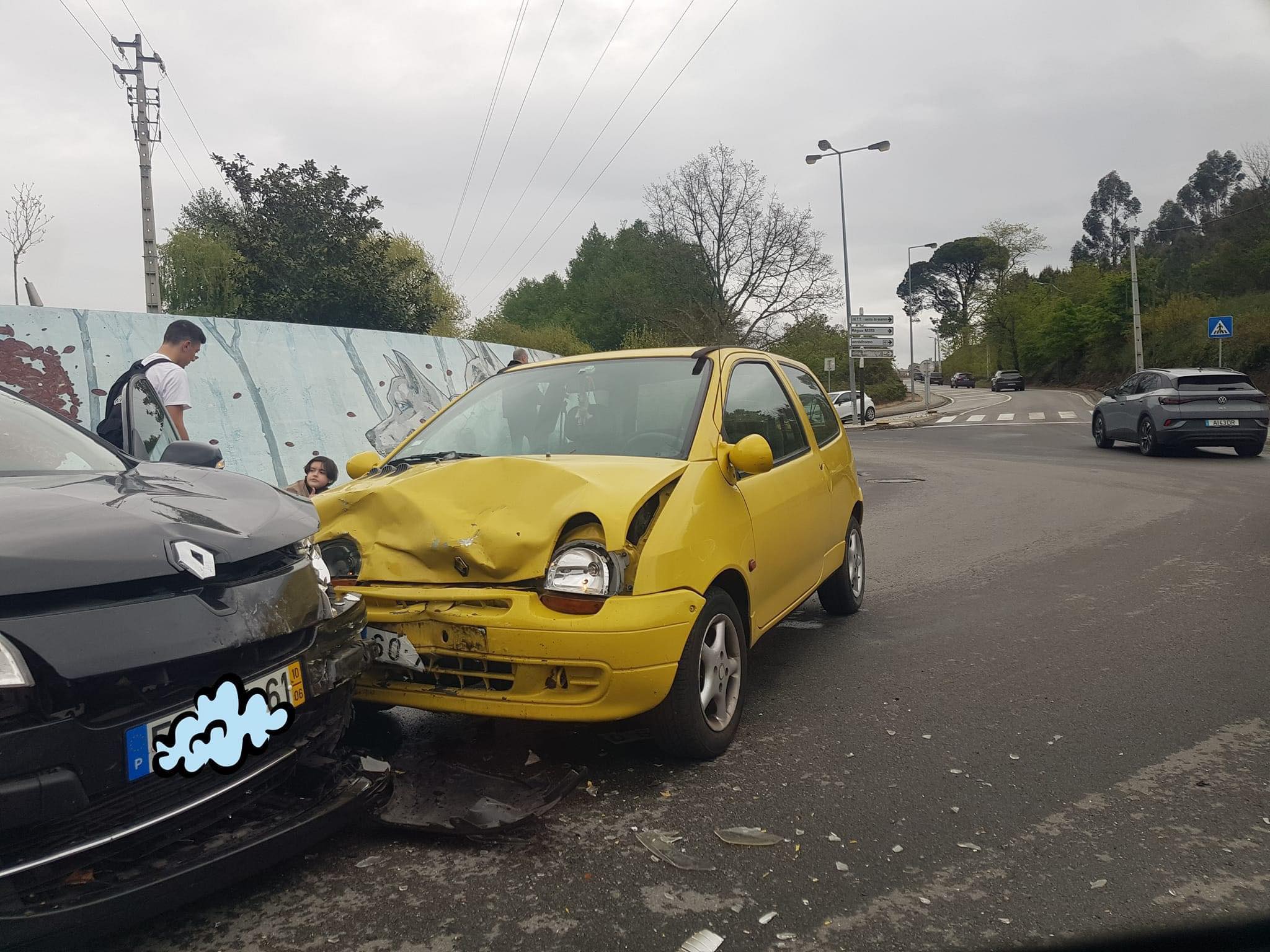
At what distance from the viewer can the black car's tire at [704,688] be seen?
3.18 metres

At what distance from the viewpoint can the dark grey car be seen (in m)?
15.8

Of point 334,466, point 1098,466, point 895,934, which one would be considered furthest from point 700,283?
point 895,934

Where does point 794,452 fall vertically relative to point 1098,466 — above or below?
above

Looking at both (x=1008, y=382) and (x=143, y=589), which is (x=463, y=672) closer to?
(x=143, y=589)

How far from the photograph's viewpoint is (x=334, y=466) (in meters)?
10.5

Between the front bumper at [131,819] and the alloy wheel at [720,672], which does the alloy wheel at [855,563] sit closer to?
the alloy wheel at [720,672]

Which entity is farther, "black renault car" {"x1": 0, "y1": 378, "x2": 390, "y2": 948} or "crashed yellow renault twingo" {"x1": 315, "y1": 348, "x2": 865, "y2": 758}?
"crashed yellow renault twingo" {"x1": 315, "y1": 348, "x2": 865, "y2": 758}

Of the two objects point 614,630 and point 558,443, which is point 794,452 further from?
point 614,630

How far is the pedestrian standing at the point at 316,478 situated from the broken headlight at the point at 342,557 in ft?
17.8

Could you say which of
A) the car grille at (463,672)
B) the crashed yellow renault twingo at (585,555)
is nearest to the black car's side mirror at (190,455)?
the crashed yellow renault twingo at (585,555)

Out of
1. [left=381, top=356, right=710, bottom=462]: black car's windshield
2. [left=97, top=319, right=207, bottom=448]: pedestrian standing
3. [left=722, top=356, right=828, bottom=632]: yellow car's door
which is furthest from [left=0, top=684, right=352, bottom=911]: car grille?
[left=97, top=319, right=207, bottom=448]: pedestrian standing

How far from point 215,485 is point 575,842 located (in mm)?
1568

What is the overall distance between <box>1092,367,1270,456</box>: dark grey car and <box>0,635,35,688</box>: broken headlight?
17705mm

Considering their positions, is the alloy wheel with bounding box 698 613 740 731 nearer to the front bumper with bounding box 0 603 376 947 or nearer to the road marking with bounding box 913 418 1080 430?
the front bumper with bounding box 0 603 376 947
